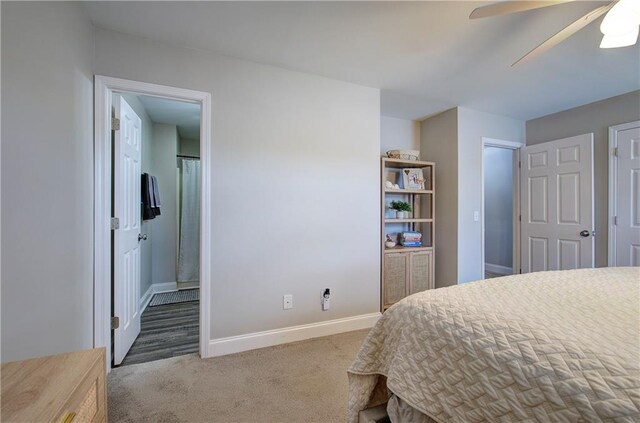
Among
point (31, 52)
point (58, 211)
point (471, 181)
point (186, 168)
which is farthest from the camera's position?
point (186, 168)

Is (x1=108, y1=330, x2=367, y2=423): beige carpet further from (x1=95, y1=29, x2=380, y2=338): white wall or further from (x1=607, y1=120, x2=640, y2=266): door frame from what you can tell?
(x1=607, y1=120, x2=640, y2=266): door frame

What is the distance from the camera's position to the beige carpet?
4.99 feet

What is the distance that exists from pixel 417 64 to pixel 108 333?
3.06 m

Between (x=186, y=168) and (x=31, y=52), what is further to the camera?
(x=186, y=168)

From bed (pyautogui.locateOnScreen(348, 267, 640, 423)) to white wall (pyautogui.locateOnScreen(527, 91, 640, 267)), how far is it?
6.88 feet

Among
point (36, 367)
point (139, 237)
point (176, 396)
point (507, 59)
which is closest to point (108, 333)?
point (176, 396)

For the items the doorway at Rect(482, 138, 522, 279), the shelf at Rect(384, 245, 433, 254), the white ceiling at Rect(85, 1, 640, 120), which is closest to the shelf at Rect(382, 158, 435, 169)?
the white ceiling at Rect(85, 1, 640, 120)

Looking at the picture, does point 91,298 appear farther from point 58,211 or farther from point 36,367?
point 36,367

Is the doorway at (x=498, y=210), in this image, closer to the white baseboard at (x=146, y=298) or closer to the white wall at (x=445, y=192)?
the white wall at (x=445, y=192)

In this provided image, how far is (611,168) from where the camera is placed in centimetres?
289

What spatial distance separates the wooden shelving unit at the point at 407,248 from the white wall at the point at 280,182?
0.17 metres

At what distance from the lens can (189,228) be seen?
158 inches

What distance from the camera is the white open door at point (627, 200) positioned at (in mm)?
2715

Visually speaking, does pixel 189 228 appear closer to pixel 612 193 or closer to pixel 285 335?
pixel 285 335
